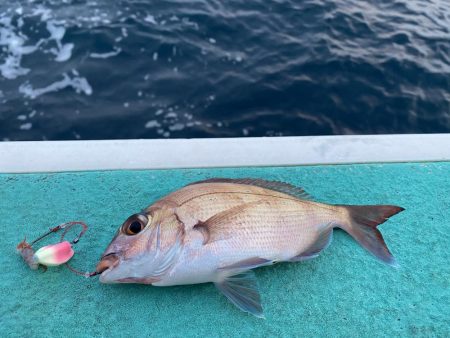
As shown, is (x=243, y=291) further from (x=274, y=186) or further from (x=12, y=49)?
(x=12, y=49)

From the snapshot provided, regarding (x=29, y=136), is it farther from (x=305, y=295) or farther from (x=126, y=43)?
(x=305, y=295)

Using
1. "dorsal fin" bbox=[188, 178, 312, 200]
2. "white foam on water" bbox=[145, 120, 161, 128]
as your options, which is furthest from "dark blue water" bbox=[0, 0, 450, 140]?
"dorsal fin" bbox=[188, 178, 312, 200]

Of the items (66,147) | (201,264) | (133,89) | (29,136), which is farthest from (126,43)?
(201,264)

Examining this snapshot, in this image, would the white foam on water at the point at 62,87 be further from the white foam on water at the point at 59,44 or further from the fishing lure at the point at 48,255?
the fishing lure at the point at 48,255

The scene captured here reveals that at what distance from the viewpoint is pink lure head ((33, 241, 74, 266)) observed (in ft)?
6.33

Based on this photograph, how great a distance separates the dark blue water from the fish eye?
3444 millimetres

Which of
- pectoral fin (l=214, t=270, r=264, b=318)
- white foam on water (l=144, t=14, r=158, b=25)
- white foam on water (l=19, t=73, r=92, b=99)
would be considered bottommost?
white foam on water (l=19, t=73, r=92, b=99)

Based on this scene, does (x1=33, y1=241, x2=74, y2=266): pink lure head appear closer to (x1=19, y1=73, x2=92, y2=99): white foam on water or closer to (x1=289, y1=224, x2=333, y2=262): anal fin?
(x1=289, y1=224, x2=333, y2=262): anal fin

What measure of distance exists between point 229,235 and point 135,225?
15.0 inches

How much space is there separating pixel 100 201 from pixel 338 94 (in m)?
4.46

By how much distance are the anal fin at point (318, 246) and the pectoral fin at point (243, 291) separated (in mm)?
236

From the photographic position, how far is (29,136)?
499cm

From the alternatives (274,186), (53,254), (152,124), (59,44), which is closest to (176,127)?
(152,124)

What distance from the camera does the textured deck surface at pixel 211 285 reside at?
5.94 feet
